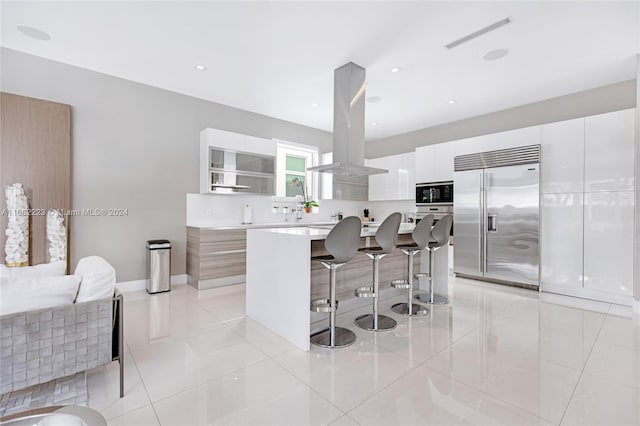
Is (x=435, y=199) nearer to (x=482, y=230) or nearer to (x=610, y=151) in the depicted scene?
(x=482, y=230)

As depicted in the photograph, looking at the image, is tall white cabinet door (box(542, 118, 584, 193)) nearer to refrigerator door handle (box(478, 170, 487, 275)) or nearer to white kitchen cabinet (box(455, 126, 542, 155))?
white kitchen cabinet (box(455, 126, 542, 155))

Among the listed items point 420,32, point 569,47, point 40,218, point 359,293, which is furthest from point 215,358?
point 569,47

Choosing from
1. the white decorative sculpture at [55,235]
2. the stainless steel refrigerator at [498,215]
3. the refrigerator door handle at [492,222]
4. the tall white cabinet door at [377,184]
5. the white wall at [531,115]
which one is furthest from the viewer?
the tall white cabinet door at [377,184]

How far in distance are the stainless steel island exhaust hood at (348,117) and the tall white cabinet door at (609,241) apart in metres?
2.98

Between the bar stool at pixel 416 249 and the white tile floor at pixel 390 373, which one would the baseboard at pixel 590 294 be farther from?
the bar stool at pixel 416 249

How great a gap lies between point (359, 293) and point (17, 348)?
2267mm

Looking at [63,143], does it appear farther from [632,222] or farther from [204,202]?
[632,222]

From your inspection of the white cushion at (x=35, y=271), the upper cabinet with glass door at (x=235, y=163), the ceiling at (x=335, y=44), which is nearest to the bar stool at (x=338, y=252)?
the white cushion at (x=35, y=271)

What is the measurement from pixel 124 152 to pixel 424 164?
190 inches

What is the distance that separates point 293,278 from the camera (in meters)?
2.45

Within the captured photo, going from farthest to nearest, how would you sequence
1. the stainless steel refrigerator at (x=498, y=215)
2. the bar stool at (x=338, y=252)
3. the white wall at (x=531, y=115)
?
the stainless steel refrigerator at (x=498, y=215) → the white wall at (x=531, y=115) → the bar stool at (x=338, y=252)

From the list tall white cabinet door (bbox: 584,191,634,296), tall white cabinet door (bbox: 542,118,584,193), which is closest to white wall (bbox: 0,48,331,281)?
tall white cabinet door (bbox: 542,118,584,193)

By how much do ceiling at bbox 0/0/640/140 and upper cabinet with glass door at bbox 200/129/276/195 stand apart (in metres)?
0.68

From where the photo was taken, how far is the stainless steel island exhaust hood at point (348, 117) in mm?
3557
